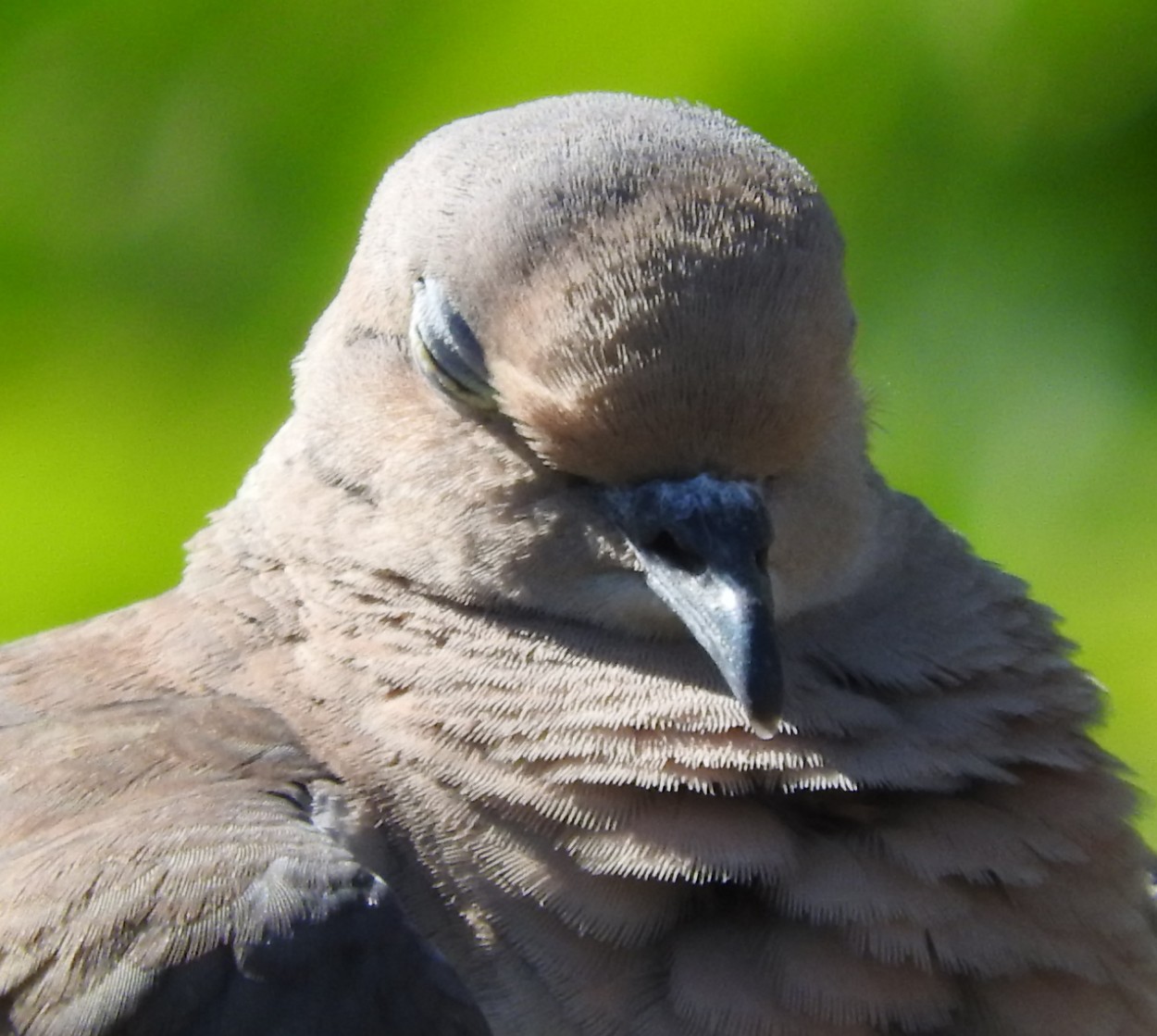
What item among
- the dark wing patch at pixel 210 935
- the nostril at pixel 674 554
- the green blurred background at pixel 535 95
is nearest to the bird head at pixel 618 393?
the nostril at pixel 674 554

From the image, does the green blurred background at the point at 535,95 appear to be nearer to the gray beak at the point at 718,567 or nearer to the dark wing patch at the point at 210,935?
the gray beak at the point at 718,567

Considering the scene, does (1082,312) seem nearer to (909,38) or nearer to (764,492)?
(909,38)

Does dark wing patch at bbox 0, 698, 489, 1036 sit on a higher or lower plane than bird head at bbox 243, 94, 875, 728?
lower

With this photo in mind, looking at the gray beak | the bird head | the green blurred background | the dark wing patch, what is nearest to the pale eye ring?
the bird head

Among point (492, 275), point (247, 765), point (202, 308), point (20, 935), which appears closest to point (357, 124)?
point (202, 308)

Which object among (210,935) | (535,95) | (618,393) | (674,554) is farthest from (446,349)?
(535,95)

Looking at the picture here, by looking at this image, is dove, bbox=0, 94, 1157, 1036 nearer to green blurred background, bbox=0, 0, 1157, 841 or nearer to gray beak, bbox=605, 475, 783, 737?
gray beak, bbox=605, 475, 783, 737
